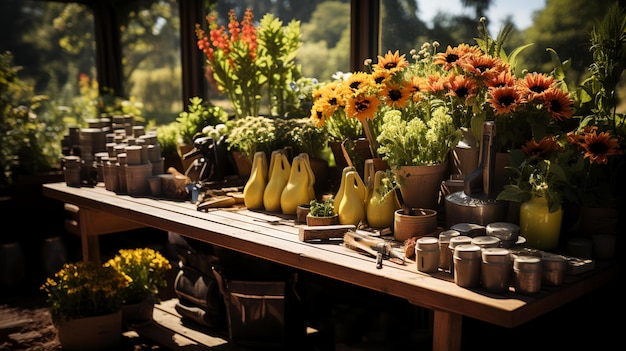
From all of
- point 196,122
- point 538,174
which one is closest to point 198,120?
point 196,122

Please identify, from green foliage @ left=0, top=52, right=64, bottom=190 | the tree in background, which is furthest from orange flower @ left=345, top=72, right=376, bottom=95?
green foliage @ left=0, top=52, right=64, bottom=190

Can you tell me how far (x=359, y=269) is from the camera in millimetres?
2340

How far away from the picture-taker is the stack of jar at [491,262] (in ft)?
6.86

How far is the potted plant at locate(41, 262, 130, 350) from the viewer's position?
3.79 m

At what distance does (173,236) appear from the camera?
163 inches

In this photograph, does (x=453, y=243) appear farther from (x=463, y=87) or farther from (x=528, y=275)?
(x=463, y=87)

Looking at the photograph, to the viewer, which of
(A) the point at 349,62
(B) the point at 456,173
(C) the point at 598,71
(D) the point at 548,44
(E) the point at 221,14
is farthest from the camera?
(E) the point at 221,14

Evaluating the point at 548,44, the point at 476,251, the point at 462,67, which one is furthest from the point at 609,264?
the point at 548,44

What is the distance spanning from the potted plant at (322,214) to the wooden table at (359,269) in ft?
0.33

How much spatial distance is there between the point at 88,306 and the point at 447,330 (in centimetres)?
242

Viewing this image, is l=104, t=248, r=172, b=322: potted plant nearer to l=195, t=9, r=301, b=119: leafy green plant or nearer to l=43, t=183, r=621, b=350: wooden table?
l=43, t=183, r=621, b=350: wooden table

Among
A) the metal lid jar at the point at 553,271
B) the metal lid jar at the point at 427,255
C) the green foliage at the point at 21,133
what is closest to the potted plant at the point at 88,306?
the green foliage at the point at 21,133

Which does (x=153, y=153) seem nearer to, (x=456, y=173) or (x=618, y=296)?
(x=456, y=173)

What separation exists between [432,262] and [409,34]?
1922 millimetres
